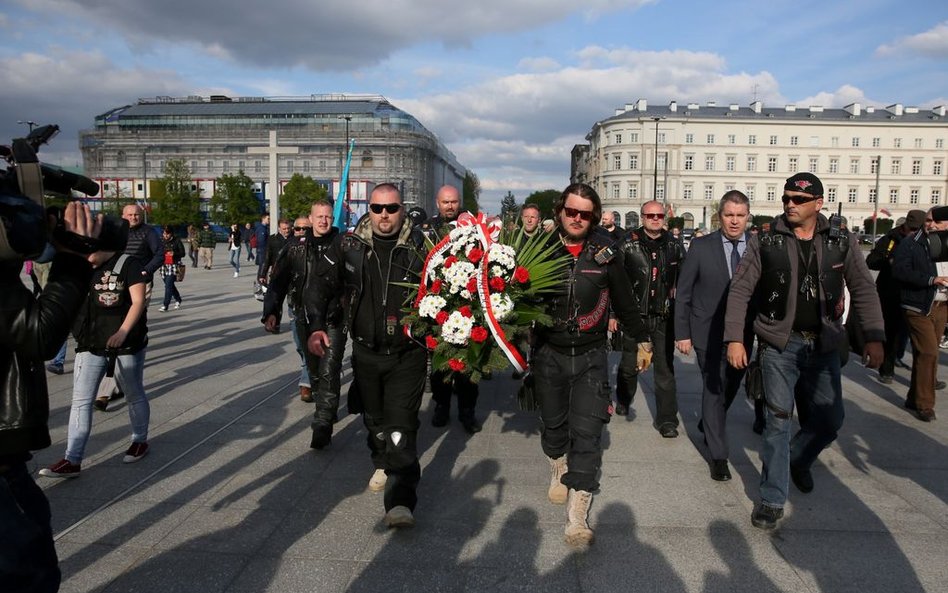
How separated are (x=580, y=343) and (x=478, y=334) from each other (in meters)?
0.71

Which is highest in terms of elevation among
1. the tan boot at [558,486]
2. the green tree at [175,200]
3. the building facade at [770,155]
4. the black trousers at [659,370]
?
the building facade at [770,155]

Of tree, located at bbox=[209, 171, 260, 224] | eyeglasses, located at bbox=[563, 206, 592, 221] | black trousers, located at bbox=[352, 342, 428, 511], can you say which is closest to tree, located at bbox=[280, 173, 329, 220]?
tree, located at bbox=[209, 171, 260, 224]

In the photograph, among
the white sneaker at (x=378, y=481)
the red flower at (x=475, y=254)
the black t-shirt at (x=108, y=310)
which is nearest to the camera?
the red flower at (x=475, y=254)

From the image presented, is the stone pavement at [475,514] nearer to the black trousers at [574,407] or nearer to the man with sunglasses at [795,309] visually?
the black trousers at [574,407]

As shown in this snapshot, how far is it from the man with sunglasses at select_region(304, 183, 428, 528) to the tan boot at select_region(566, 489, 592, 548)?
978 millimetres

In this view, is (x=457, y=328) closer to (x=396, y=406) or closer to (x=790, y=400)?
(x=396, y=406)

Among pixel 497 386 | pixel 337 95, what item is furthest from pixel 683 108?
pixel 497 386

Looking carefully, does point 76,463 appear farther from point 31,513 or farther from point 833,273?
point 833,273

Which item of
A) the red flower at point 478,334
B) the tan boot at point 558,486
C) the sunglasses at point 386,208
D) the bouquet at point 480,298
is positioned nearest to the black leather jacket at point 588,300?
the bouquet at point 480,298

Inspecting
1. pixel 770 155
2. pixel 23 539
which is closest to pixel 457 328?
pixel 23 539

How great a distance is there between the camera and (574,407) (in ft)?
13.5

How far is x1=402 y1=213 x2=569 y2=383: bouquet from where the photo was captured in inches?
152

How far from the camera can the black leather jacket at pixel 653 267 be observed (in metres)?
6.04

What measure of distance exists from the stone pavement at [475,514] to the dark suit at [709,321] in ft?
1.48
